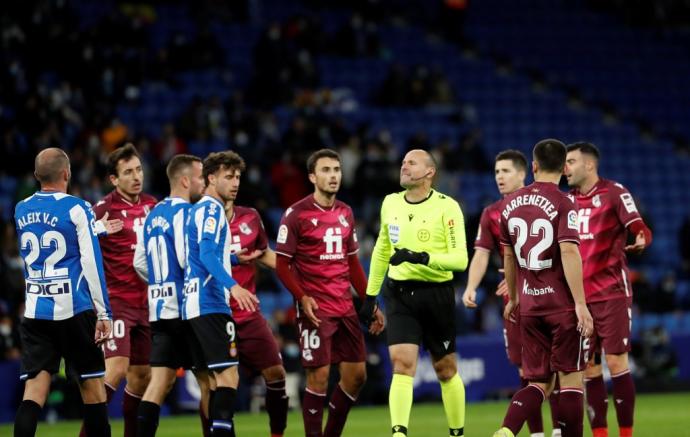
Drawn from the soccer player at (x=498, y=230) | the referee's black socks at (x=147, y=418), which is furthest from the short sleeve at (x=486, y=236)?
the referee's black socks at (x=147, y=418)

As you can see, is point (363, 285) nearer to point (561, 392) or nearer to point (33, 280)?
Result: point (561, 392)

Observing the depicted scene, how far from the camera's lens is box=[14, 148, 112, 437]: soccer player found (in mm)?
9742

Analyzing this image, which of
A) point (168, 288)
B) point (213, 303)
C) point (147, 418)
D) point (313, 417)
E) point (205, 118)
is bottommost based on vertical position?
point (313, 417)

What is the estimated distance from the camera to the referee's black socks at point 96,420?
975 cm

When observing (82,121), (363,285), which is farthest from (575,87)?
(363,285)

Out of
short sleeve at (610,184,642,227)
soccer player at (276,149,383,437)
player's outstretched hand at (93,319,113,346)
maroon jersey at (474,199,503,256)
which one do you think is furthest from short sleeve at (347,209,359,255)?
player's outstretched hand at (93,319,113,346)

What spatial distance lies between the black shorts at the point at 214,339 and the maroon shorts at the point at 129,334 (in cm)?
176

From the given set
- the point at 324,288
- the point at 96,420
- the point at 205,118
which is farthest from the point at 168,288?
the point at 205,118

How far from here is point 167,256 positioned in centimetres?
991

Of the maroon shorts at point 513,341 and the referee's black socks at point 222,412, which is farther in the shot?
the maroon shorts at point 513,341

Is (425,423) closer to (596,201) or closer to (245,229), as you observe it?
(596,201)

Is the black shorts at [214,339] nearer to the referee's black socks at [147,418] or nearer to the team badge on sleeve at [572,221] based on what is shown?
the referee's black socks at [147,418]

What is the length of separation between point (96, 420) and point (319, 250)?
8.86 feet

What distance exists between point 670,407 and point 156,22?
47.2ft
